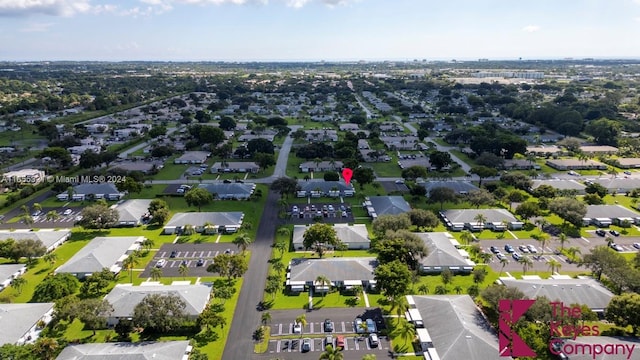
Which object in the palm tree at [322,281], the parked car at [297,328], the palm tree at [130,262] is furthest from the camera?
the palm tree at [130,262]

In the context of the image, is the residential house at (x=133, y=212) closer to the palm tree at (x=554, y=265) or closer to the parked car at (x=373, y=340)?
the parked car at (x=373, y=340)

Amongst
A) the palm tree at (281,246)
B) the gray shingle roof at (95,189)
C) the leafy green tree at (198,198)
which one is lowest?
the palm tree at (281,246)

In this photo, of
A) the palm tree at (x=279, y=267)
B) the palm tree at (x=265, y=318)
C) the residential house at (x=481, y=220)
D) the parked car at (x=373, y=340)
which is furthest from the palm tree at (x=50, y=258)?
the residential house at (x=481, y=220)

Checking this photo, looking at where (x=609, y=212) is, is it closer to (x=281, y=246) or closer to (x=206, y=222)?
(x=281, y=246)

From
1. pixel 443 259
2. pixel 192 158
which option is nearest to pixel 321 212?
pixel 443 259

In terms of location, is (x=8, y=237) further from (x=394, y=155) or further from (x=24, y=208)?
(x=394, y=155)
